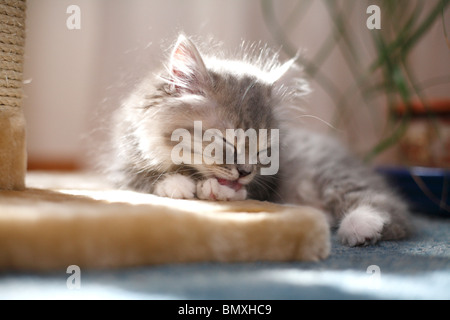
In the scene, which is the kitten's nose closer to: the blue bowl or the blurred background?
the blue bowl

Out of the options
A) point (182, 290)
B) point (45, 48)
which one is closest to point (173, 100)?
point (182, 290)

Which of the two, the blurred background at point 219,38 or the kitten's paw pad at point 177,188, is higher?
the blurred background at point 219,38

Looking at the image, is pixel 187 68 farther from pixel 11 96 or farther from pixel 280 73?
pixel 11 96

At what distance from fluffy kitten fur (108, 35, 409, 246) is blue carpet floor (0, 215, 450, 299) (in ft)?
1.03

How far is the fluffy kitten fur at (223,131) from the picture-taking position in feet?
4.18

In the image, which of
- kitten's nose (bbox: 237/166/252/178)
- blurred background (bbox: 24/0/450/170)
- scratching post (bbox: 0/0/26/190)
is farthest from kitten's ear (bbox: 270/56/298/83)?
blurred background (bbox: 24/0/450/170)

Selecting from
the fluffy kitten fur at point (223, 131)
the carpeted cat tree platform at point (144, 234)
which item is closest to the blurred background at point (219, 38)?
the fluffy kitten fur at point (223, 131)

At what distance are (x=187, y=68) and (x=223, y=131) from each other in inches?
9.8

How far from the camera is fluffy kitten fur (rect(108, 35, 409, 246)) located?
128 centimetres

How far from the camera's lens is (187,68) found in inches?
52.2

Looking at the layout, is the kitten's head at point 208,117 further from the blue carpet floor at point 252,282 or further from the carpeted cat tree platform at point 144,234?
the blue carpet floor at point 252,282

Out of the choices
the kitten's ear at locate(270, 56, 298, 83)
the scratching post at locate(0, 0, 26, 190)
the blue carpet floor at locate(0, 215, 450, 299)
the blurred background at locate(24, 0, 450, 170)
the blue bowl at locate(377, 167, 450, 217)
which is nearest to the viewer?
the blue carpet floor at locate(0, 215, 450, 299)

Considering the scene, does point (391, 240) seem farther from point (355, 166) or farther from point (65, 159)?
point (65, 159)
